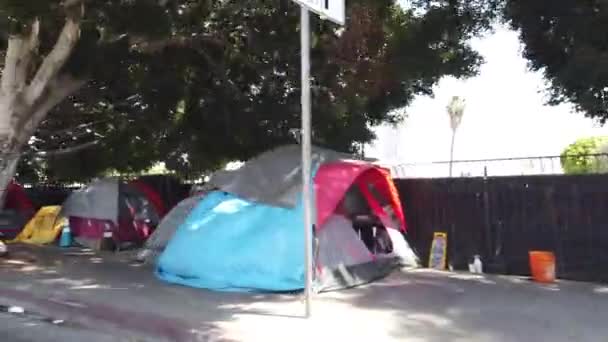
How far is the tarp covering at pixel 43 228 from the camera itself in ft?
52.2

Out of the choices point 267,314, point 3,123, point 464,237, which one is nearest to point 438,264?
point 464,237

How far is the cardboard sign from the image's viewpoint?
1148 centimetres

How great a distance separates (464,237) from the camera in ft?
37.3

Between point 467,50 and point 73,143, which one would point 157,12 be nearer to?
point 467,50

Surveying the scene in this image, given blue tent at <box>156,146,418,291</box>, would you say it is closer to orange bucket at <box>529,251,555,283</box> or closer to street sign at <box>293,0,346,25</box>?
orange bucket at <box>529,251,555,283</box>

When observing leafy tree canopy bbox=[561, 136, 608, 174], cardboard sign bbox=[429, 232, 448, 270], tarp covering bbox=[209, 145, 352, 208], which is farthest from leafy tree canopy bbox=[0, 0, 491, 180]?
cardboard sign bbox=[429, 232, 448, 270]

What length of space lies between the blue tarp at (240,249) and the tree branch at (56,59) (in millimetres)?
3771

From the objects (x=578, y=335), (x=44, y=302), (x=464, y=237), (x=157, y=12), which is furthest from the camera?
(x=464, y=237)

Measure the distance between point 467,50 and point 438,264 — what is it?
364 centimetres

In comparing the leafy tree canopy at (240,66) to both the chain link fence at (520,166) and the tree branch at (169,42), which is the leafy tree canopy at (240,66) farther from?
the chain link fence at (520,166)

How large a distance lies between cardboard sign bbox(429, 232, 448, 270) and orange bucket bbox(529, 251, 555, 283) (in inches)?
64.5

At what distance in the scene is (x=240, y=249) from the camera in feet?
31.3

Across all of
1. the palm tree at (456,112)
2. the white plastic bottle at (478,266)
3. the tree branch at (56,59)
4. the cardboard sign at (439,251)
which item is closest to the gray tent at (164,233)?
the tree branch at (56,59)

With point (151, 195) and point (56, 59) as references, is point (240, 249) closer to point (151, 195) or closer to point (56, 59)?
point (56, 59)
